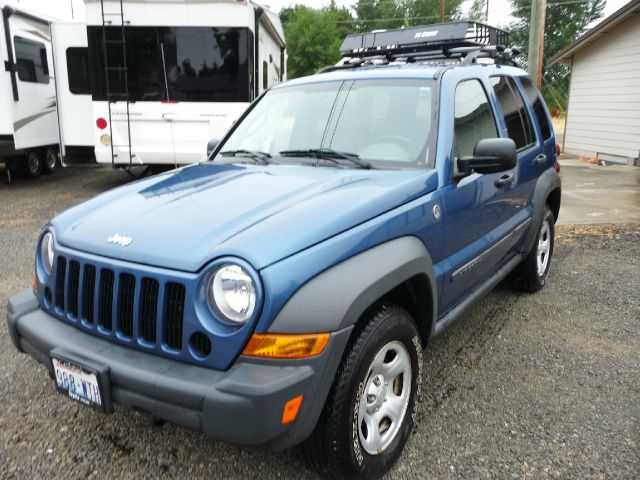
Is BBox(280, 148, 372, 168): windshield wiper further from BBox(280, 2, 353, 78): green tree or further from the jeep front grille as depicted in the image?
BBox(280, 2, 353, 78): green tree

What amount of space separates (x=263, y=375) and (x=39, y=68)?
11.2m

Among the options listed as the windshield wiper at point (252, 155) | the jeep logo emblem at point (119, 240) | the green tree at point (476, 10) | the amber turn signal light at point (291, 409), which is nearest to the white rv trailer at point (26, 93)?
the windshield wiper at point (252, 155)

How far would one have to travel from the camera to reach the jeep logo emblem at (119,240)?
7.32ft

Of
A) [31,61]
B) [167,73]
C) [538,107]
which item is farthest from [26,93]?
[538,107]

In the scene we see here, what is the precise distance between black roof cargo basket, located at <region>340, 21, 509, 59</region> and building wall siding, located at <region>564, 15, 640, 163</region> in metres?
9.28

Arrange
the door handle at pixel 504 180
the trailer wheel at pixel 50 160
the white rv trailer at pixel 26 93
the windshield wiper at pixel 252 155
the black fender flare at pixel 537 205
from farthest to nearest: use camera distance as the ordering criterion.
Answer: the trailer wheel at pixel 50 160 → the white rv trailer at pixel 26 93 → the black fender flare at pixel 537 205 → the door handle at pixel 504 180 → the windshield wiper at pixel 252 155

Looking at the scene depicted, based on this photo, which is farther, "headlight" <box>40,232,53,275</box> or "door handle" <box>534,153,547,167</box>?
"door handle" <box>534,153,547,167</box>

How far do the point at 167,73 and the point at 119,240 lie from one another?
7.15 meters

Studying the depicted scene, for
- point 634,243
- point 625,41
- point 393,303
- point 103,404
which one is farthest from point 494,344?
point 625,41

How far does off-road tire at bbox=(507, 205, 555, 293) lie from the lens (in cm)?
464

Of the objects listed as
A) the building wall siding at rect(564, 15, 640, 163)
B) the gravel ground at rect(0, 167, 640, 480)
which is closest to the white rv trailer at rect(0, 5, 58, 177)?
the gravel ground at rect(0, 167, 640, 480)

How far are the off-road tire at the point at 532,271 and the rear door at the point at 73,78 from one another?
831cm

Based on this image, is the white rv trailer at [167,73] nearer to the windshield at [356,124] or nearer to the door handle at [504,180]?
the windshield at [356,124]

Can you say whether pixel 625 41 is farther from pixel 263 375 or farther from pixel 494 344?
pixel 263 375
